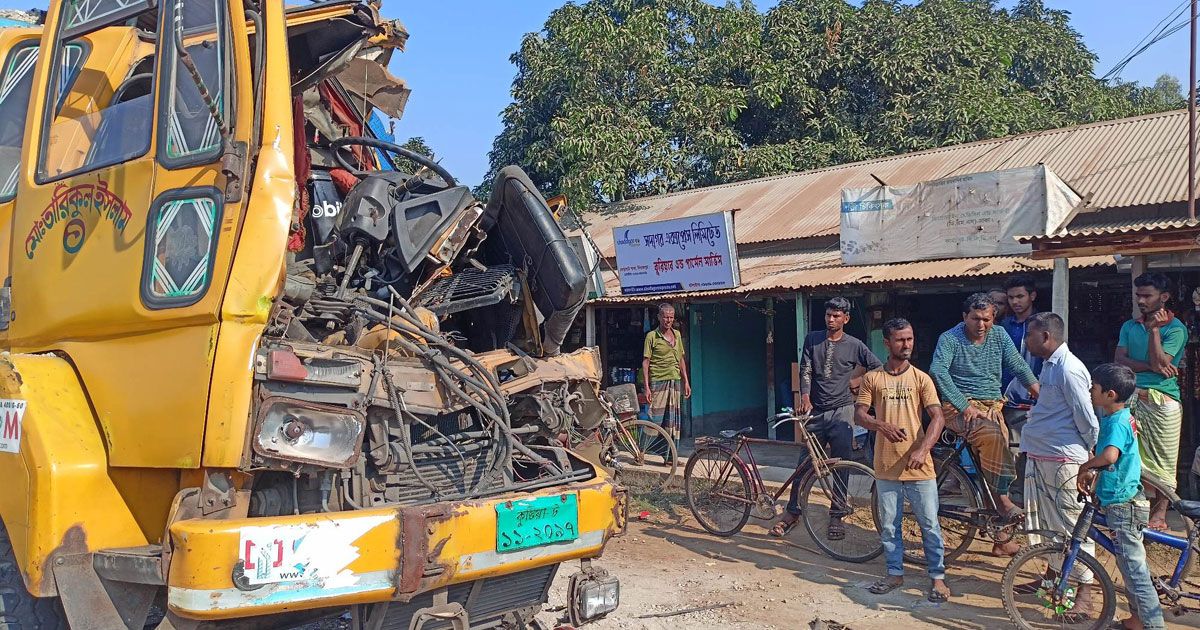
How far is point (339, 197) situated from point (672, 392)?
5900 millimetres

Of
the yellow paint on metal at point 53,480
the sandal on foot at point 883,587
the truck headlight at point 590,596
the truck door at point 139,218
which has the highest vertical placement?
the truck door at point 139,218

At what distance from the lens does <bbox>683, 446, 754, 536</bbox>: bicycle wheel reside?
7113 mm

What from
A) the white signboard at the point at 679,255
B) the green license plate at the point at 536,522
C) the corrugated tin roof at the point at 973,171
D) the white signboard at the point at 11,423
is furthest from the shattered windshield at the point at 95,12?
the corrugated tin roof at the point at 973,171

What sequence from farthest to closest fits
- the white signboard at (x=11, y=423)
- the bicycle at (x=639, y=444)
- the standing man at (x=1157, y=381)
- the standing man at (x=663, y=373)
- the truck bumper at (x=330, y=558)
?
the standing man at (x=663, y=373), the bicycle at (x=639, y=444), the standing man at (x=1157, y=381), the white signboard at (x=11, y=423), the truck bumper at (x=330, y=558)

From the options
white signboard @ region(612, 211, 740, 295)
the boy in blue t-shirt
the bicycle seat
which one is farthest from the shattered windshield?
white signboard @ region(612, 211, 740, 295)

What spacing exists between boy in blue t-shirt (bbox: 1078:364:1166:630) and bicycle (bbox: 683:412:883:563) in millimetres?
1725

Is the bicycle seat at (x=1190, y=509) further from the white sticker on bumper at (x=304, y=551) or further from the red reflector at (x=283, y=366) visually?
the red reflector at (x=283, y=366)

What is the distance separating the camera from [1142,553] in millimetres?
4461

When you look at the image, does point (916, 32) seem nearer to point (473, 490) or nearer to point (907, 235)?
point (907, 235)

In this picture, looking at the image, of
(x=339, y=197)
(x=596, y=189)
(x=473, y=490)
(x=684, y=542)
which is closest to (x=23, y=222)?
(x=339, y=197)

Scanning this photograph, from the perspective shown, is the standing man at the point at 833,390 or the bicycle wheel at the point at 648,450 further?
the bicycle wheel at the point at 648,450

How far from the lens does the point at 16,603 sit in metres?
3.47

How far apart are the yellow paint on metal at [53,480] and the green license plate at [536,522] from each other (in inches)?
53.6

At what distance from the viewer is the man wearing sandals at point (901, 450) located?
531cm
